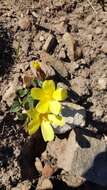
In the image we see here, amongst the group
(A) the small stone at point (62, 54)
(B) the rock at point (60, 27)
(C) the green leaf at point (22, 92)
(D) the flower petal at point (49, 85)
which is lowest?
(C) the green leaf at point (22, 92)

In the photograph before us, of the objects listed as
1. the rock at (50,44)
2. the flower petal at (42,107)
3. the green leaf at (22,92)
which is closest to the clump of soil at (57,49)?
the rock at (50,44)

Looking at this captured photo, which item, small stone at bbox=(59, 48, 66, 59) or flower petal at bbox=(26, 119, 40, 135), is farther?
small stone at bbox=(59, 48, 66, 59)

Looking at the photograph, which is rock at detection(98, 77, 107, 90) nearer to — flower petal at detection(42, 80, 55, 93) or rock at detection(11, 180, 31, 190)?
flower petal at detection(42, 80, 55, 93)

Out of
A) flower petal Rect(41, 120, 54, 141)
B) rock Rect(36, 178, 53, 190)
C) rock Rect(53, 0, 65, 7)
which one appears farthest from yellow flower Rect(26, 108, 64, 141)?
rock Rect(53, 0, 65, 7)

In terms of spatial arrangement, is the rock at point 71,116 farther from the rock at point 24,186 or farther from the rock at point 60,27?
the rock at point 60,27

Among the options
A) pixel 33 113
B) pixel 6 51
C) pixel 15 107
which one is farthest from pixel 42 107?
pixel 6 51

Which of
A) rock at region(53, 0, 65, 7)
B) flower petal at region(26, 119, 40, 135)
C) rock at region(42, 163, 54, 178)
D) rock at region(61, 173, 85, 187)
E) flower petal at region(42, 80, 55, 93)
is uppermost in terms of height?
rock at region(53, 0, 65, 7)
